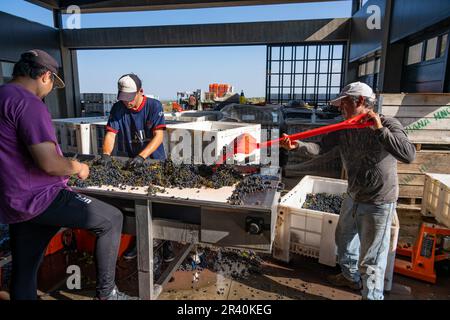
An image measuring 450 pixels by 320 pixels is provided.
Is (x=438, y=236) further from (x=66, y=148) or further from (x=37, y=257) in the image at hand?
(x=66, y=148)

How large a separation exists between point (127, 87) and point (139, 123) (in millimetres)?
426

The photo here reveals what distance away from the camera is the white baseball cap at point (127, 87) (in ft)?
9.35

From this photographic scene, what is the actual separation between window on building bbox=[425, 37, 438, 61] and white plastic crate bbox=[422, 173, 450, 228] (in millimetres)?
2551

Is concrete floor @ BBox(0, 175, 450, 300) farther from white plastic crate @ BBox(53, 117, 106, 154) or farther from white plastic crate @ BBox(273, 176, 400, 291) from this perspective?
white plastic crate @ BBox(53, 117, 106, 154)

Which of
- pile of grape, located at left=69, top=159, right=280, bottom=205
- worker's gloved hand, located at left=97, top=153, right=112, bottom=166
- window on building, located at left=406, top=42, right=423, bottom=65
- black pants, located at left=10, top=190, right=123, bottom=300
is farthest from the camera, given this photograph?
window on building, located at left=406, top=42, right=423, bottom=65

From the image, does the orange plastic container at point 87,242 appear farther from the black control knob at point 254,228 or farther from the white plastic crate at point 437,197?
the white plastic crate at point 437,197

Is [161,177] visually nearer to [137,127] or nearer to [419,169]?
[137,127]

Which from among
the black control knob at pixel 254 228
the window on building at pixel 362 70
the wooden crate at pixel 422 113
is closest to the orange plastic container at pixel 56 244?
the black control knob at pixel 254 228

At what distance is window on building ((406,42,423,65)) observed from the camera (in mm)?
5845

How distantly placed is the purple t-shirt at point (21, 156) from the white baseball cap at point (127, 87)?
1.15 metres

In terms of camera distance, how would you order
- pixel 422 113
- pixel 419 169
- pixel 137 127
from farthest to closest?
pixel 419 169 < pixel 422 113 < pixel 137 127

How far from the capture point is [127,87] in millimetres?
2854

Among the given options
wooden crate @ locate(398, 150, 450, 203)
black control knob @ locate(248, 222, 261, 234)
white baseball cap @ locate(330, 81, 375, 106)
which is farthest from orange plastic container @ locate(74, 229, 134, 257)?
wooden crate @ locate(398, 150, 450, 203)

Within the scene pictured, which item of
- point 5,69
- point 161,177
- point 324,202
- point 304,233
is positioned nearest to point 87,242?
point 161,177
